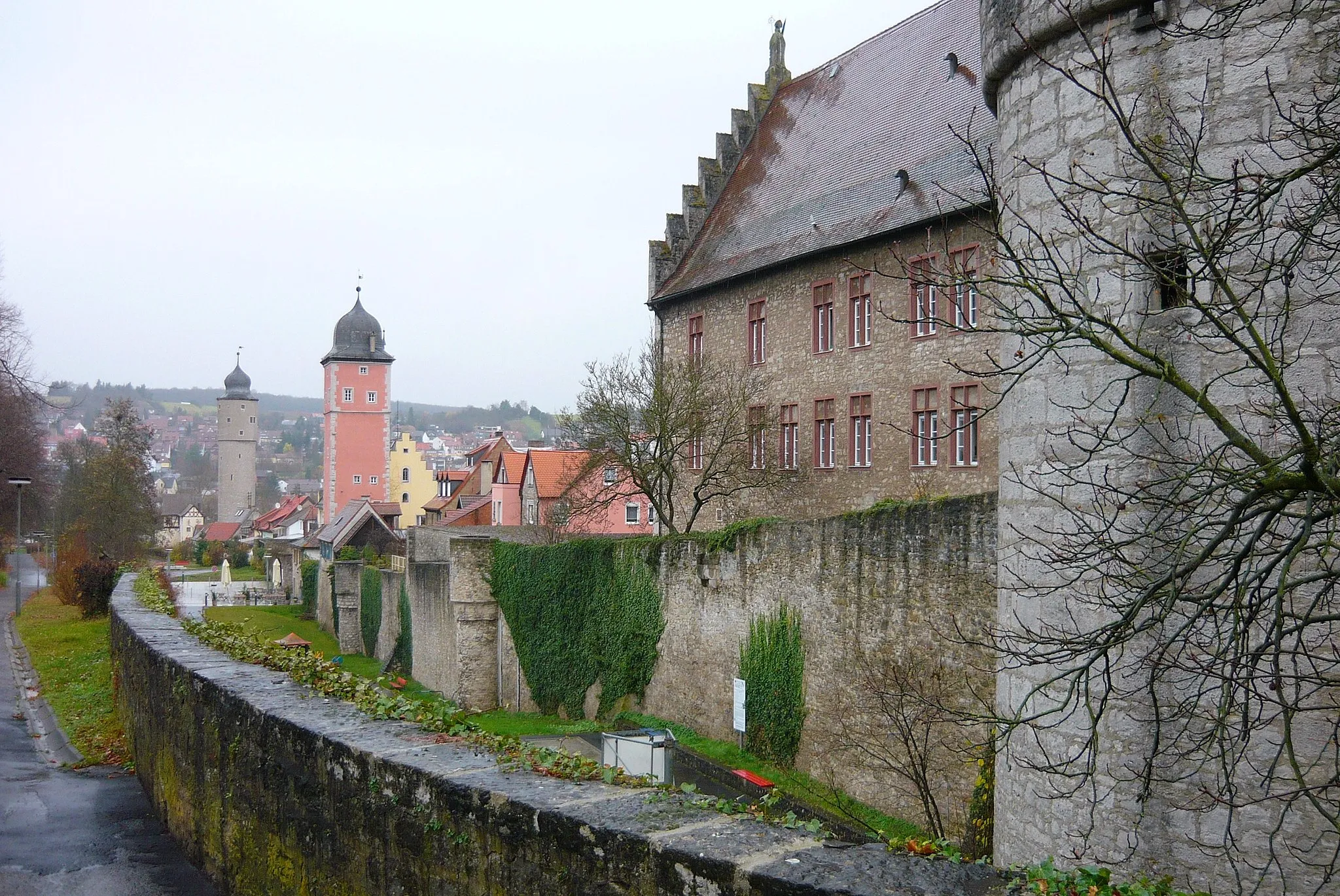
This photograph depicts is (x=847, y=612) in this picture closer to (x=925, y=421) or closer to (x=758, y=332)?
(x=925, y=421)

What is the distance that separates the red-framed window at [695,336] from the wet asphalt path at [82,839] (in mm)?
19510

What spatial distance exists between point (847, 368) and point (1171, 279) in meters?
19.9

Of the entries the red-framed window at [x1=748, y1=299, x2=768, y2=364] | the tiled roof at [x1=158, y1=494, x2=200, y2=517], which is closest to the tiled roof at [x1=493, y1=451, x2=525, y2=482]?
the red-framed window at [x1=748, y1=299, x2=768, y2=364]

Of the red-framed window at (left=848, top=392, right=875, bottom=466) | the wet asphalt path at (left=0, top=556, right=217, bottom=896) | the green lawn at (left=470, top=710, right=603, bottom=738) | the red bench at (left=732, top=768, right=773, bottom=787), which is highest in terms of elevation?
the red-framed window at (left=848, top=392, right=875, bottom=466)

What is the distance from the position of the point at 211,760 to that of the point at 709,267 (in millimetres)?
23312

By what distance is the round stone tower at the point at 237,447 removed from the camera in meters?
123

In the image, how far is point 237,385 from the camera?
12575cm

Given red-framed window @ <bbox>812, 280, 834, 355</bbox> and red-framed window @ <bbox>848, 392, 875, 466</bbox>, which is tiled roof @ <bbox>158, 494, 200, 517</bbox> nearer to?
red-framed window @ <bbox>812, 280, 834, 355</bbox>

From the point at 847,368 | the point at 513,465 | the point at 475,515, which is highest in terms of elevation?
the point at 847,368

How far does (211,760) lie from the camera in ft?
24.2

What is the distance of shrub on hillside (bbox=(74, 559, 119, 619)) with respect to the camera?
31.6 metres

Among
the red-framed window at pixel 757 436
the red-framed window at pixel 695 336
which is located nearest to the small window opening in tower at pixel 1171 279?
the red-framed window at pixel 757 436

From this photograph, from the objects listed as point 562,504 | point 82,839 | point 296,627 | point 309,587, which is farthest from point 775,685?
point 309,587

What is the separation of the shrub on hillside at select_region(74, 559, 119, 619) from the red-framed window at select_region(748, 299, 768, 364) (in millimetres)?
17818
